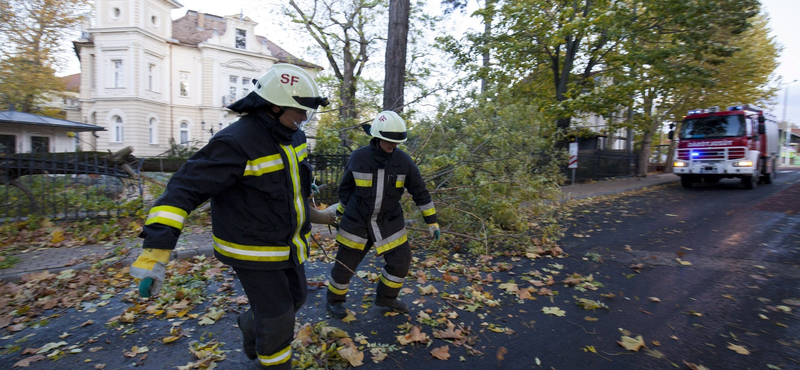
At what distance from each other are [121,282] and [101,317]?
3.14ft

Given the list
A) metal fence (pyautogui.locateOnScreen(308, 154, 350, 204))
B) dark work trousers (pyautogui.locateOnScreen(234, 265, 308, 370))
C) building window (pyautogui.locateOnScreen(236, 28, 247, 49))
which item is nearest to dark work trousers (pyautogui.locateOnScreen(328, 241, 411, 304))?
dark work trousers (pyautogui.locateOnScreen(234, 265, 308, 370))

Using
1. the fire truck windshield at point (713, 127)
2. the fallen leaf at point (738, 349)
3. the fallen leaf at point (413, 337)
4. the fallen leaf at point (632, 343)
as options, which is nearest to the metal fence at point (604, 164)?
the fire truck windshield at point (713, 127)

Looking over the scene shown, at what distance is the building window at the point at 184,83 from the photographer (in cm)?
3005

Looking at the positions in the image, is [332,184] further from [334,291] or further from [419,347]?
[419,347]

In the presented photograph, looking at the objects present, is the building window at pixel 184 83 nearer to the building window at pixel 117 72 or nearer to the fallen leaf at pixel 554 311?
the building window at pixel 117 72

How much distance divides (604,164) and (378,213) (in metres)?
19.3

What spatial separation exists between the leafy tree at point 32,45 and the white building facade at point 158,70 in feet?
20.6

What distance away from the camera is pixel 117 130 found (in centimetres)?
2830

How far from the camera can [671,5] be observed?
42.3 ft

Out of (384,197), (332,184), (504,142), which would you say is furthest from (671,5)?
(384,197)

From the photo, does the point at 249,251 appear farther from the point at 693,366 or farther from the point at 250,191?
the point at 693,366

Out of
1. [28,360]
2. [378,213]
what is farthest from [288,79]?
[28,360]

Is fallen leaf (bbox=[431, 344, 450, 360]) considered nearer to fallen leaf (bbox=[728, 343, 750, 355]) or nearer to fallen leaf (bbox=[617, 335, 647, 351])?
fallen leaf (bbox=[617, 335, 647, 351])

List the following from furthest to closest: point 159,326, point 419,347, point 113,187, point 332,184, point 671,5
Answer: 1. point 671,5
2. point 332,184
3. point 113,187
4. point 159,326
5. point 419,347
